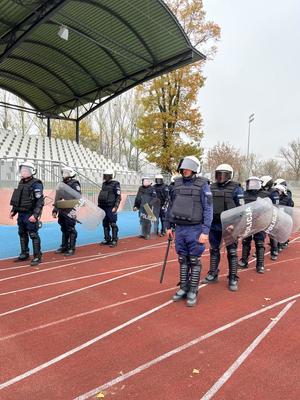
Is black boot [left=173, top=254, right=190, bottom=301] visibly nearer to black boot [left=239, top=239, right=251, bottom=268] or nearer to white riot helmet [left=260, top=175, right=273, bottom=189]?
black boot [left=239, top=239, right=251, bottom=268]

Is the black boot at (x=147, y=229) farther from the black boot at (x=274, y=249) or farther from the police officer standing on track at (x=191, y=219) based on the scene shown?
the police officer standing on track at (x=191, y=219)

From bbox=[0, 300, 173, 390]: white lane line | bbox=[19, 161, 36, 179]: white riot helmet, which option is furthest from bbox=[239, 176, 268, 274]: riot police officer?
bbox=[19, 161, 36, 179]: white riot helmet

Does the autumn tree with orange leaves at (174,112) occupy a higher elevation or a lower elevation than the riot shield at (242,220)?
higher

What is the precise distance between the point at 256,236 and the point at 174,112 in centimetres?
1851

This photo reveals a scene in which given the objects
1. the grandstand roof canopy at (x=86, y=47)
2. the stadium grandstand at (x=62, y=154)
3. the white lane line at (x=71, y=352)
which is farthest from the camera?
the stadium grandstand at (x=62, y=154)

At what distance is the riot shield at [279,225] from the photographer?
6582 millimetres

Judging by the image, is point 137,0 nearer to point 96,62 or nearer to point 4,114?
point 96,62

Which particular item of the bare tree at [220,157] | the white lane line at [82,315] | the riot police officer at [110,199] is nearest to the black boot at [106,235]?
the riot police officer at [110,199]

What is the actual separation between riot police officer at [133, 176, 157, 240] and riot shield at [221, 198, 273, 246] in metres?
4.99

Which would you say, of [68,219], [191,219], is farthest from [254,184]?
[68,219]

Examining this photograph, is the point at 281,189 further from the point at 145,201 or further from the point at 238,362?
the point at 238,362

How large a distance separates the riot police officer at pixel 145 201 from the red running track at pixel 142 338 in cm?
444

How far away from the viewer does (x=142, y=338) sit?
389cm

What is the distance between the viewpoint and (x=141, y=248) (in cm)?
930
